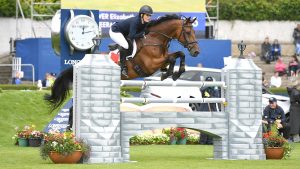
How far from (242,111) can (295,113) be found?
33.3ft

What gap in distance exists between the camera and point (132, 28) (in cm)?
2403

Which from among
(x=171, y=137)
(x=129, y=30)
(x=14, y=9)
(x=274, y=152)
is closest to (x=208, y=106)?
(x=171, y=137)

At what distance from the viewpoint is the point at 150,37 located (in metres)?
24.6

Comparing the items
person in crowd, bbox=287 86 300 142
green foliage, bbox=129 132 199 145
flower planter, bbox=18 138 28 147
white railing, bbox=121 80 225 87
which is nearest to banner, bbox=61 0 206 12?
green foliage, bbox=129 132 199 145

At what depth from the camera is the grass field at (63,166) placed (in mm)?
20469

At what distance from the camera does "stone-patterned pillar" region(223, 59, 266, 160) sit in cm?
2281

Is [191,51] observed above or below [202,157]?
above

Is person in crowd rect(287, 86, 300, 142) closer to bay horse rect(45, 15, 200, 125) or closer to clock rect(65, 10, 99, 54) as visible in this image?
clock rect(65, 10, 99, 54)

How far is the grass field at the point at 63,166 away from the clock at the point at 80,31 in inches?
126

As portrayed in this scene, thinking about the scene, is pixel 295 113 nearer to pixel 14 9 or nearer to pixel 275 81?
pixel 275 81

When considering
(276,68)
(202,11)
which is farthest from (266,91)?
(276,68)

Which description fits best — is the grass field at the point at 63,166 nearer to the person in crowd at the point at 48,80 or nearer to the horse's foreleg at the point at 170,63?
the horse's foreleg at the point at 170,63

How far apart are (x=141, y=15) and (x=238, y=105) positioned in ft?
9.82

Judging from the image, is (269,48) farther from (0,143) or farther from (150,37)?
(150,37)
